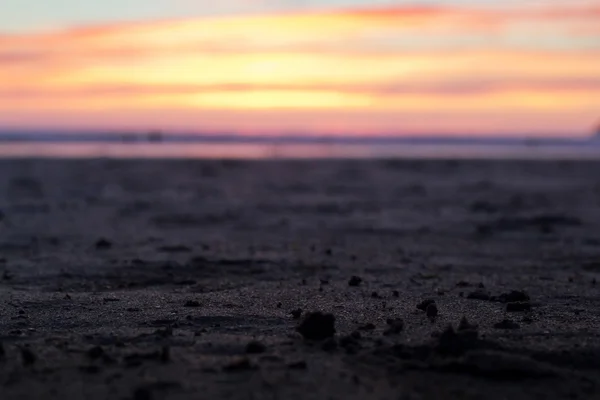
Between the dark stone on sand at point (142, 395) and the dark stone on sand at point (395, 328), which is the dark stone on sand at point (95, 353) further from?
the dark stone on sand at point (395, 328)

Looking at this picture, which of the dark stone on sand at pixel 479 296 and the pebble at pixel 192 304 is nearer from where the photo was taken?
the pebble at pixel 192 304

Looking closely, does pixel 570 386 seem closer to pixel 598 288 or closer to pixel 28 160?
pixel 598 288

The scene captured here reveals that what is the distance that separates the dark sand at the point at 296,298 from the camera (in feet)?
14.8

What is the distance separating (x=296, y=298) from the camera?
22.4 ft

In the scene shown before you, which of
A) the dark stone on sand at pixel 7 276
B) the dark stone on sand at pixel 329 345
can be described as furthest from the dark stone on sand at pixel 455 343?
the dark stone on sand at pixel 7 276

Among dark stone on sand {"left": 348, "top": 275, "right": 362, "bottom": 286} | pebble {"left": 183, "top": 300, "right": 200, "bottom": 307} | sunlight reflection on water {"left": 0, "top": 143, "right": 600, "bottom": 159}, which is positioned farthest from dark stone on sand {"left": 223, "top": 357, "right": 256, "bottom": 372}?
sunlight reflection on water {"left": 0, "top": 143, "right": 600, "bottom": 159}

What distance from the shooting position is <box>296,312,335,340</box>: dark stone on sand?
5.18 meters

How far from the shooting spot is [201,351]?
4949 mm

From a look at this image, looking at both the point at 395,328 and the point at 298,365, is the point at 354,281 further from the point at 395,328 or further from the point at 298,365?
the point at 298,365

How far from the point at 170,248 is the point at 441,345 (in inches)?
233

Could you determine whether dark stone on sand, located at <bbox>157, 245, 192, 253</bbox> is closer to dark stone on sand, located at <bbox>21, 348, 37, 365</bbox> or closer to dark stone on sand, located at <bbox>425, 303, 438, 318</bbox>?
dark stone on sand, located at <bbox>425, 303, 438, 318</bbox>

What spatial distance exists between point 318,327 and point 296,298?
1661 mm

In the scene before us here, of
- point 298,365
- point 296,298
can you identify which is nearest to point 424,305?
point 296,298

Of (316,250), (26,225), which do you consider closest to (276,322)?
(316,250)
